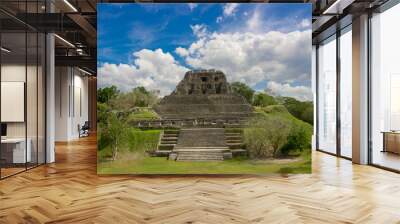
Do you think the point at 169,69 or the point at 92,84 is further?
the point at 92,84

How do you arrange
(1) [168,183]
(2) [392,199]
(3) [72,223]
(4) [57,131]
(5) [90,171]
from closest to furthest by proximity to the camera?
1. (3) [72,223]
2. (2) [392,199]
3. (1) [168,183]
4. (5) [90,171]
5. (4) [57,131]

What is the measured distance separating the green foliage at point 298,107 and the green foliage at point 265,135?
224 mm

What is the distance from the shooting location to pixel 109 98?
21.6 feet

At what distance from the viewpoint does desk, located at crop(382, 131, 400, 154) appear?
6861 millimetres

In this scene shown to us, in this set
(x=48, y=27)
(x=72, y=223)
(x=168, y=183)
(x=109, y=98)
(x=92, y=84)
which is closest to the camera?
(x=72, y=223)

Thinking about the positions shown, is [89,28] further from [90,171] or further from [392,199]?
[392,199]

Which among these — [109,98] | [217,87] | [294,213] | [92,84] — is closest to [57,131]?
[92,84]

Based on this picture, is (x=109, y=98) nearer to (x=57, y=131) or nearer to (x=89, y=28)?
(x=89, y=28)

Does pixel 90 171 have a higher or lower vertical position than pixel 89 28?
lower

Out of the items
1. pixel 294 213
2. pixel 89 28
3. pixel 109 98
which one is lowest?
pixel 294 213

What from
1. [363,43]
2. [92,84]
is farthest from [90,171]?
[92,84]

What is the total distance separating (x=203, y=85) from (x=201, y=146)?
1.05m

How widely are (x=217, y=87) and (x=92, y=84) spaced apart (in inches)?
596

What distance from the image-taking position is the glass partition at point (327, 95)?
9734 millimetres
